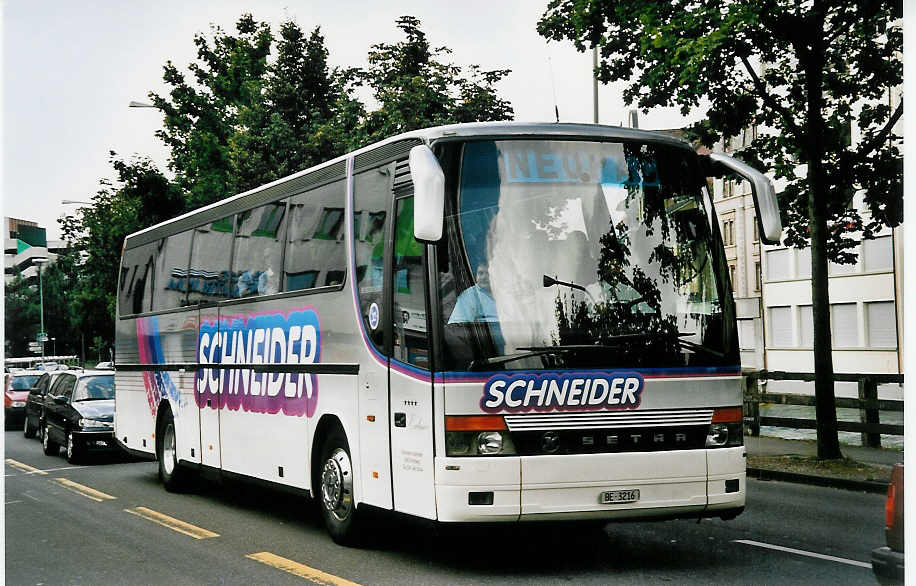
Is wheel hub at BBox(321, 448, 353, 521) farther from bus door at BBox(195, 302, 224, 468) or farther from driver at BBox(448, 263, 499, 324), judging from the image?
bus door at BBox(195, 302, 224, 468)

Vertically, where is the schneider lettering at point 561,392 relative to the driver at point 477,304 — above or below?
below

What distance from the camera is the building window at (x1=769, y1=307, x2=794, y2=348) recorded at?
4981 centimetres

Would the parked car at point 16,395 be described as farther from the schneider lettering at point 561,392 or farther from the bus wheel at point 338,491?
the schneider lettering at point 561,392

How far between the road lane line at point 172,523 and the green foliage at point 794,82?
25.9 feet

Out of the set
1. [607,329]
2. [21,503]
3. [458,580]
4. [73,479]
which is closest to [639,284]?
[607,329]

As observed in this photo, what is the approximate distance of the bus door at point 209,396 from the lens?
13367 millimetres

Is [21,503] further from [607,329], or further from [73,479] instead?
[607,329]

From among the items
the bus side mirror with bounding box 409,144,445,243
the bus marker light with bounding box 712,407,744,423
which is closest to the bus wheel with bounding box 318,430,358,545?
the bus side mirror with bounding box 409,144,445,243

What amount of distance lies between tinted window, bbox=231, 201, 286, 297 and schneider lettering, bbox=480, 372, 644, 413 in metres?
4.04

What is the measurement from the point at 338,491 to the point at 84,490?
674cm

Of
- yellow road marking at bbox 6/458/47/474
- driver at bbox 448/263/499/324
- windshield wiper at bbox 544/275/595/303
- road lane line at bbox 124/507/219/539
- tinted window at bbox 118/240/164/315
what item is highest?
tinted window at bbox 118/240/164/315

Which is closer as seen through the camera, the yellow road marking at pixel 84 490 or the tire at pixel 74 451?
the yellow road marking at pixel 84 490

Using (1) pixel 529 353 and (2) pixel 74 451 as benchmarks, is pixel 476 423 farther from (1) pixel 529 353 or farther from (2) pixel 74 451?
(2) pixel 74 451

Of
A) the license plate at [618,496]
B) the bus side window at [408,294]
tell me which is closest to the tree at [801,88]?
the bus side window at [408,294]
